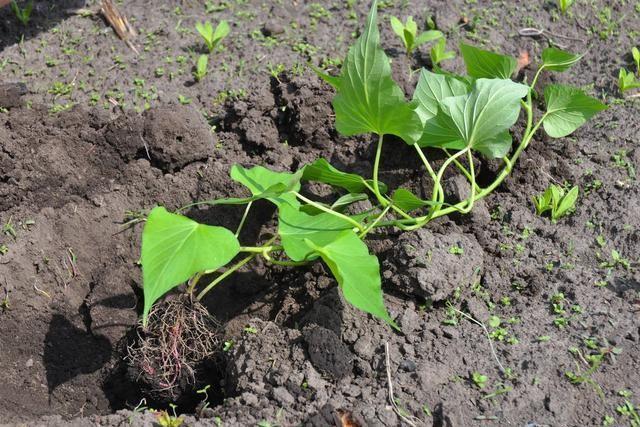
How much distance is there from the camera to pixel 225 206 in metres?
2.91

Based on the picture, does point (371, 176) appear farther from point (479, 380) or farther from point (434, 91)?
point (479, 380)

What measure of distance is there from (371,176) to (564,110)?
807 millimetres

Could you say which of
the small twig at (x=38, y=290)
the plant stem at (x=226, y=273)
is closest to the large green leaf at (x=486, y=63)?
the plant stem at (x=226, y=273)

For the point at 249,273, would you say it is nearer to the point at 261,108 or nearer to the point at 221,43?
the point at 261,108

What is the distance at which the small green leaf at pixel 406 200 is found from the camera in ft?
8.16

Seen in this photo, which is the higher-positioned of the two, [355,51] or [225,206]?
[355,51]

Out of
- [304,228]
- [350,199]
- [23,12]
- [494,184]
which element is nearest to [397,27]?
[494,184]

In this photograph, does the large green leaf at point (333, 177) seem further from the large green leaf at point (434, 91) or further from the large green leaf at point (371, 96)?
the large green leaf at point (434, 91)

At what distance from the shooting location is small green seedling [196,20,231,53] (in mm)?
3492

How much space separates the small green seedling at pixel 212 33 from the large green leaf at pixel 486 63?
119cm

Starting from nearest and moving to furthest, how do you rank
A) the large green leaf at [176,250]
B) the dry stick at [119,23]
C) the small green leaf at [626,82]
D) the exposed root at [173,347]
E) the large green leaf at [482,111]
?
the large green leaf at [176,250], the exposed root at [173,347], the large green leaf at [482,111], the small green leaf at [626,82], the dry stick at [119,23]

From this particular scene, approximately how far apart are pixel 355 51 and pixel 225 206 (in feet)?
2.98

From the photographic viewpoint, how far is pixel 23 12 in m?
3.75

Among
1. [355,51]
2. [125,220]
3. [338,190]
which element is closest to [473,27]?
[338,190]
